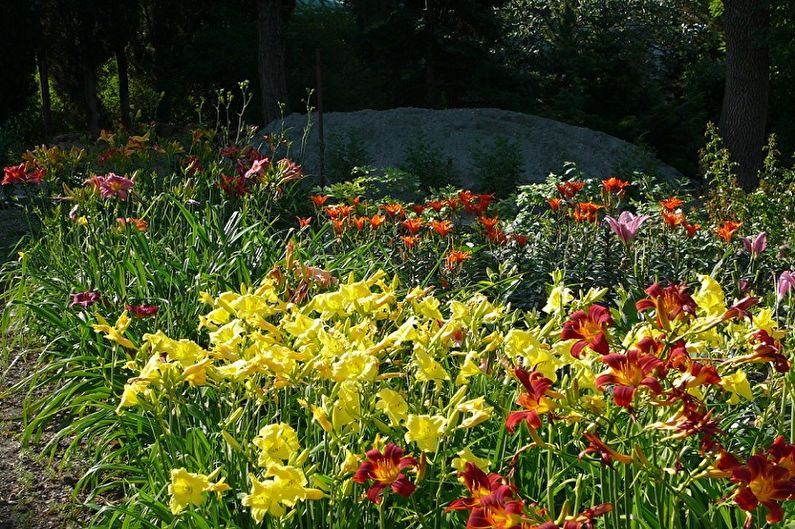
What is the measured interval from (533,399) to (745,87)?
10585 millimetres

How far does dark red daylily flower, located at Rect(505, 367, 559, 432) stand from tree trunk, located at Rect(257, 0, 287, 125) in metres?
12.9

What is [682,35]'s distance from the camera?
17.7 metres

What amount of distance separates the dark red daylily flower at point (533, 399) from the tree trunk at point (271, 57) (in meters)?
12.9

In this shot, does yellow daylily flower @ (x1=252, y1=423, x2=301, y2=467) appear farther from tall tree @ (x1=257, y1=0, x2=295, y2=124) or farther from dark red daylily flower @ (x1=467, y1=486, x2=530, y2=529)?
tall tree @ (x1=257, y1=0, x2=295, y2=124)

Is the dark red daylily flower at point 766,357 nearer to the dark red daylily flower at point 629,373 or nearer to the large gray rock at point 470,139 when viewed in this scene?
the dark red daylily flower at point 629,373

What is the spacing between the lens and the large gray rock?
9.83 m

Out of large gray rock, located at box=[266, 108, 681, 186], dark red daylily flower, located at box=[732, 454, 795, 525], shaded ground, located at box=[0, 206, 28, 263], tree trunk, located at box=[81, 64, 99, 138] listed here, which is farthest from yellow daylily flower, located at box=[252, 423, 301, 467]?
tree trunk, located at box=[81, 64, 99, 138]

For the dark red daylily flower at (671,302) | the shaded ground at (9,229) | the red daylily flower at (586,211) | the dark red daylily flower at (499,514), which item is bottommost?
the shaded ground at (9,229)

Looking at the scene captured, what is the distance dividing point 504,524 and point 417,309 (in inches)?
39.4

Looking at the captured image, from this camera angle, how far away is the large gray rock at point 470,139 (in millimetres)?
9828

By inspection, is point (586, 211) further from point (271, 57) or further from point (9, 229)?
point (271, 57)

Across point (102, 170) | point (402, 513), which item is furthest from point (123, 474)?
point (102, 170)

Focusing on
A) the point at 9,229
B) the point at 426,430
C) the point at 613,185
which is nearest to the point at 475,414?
the point at 426,430

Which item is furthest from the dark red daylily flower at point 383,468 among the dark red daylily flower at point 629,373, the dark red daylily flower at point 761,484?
the dark red daylily flower at point 761,484
